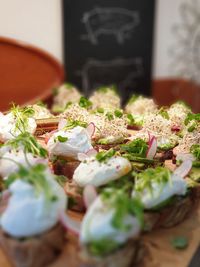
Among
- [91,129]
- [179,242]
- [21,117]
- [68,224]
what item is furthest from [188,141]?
[68,224]

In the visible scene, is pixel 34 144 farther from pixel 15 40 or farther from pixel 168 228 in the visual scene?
pixel 15 40

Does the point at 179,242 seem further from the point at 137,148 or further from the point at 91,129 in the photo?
the point at 91,129

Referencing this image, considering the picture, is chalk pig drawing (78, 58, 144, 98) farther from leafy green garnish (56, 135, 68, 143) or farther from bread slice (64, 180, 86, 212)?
bread slice (64, 180, 86, 212)

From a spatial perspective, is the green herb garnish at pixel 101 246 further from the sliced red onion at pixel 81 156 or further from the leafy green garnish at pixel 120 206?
the sliced red onion at pixel 81 156

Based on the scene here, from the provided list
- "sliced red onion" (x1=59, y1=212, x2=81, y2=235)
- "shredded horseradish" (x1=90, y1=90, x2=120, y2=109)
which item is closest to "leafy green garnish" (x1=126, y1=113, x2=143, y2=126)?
"shredded horseradish" (x1=90, y1=90, x2=120, y2=109)

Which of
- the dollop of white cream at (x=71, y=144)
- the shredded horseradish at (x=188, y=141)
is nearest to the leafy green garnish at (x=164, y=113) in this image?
the shredded horseradish at (x=188, y=141)
